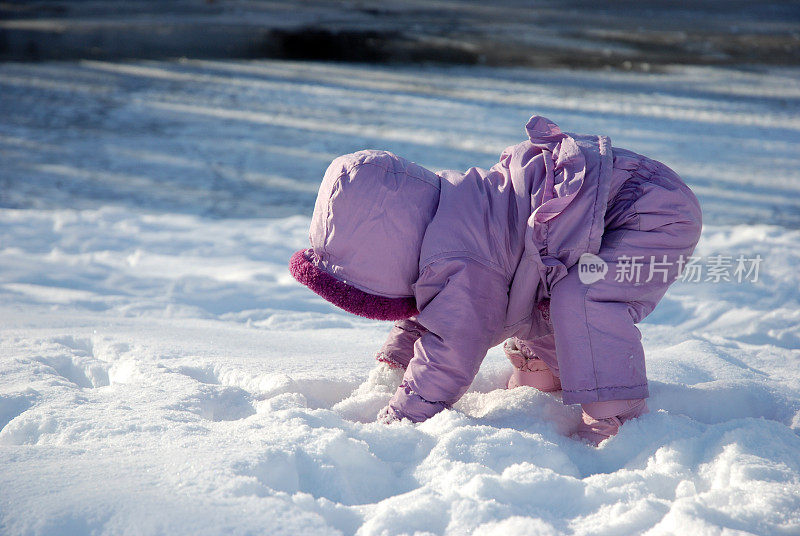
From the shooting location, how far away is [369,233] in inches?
61.5

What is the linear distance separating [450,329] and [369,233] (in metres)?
0.25

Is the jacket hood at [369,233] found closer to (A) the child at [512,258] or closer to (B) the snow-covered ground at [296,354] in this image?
(A) the child at [512,258]

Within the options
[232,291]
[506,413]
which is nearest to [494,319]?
[506,413]

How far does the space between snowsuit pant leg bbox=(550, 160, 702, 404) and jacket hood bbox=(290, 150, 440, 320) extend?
1.01ft

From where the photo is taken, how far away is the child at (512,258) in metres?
1.53

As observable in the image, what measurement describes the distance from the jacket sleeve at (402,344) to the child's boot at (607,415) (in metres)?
0.45

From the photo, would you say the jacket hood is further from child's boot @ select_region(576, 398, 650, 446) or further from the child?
child's boot @ select_region(576, 398, 650, 446)

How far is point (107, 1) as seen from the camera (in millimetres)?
9445

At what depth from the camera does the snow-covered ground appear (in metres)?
1.20

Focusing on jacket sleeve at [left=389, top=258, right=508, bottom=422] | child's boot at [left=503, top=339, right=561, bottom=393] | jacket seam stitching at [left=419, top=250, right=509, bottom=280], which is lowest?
child's boot at [left=503, top=339, right=561, bottom=393]

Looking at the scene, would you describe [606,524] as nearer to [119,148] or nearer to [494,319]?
[494,319]

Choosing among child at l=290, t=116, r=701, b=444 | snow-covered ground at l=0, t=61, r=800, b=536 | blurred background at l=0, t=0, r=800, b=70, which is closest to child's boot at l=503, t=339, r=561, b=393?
snow-covered ground at l=0, t=61, r=800, b=536

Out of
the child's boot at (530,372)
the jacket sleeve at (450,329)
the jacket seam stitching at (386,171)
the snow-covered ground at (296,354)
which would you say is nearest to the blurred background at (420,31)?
the snow-covered ground at (296,354)

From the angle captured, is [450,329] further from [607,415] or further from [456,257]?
[607,415]
